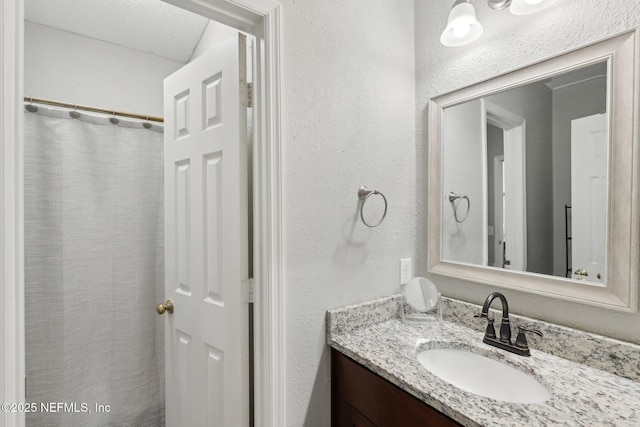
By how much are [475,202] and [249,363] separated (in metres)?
1.16

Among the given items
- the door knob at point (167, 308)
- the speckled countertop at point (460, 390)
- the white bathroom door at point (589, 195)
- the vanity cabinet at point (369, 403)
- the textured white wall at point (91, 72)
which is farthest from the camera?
the textured white wall at point (91, 72)

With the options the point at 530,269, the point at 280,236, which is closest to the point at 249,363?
the point at 280,236

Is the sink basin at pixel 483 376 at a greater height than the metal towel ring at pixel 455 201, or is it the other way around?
the metal towel ring at pixel 455 201

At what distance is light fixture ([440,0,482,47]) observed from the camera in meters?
1.14

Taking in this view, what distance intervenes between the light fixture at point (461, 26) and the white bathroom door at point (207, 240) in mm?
814

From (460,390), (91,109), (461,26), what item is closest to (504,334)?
(460,390)

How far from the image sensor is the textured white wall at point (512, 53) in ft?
3.12

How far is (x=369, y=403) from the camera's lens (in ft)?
3.36

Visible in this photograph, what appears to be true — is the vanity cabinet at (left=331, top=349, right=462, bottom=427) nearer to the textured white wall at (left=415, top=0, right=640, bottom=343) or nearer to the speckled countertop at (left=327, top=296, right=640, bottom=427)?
the speckled countertop at (left=327, top=296, right=640, bottom=427)

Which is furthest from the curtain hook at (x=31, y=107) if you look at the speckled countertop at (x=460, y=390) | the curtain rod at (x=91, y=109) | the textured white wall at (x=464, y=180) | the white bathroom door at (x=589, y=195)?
the white bathroom door at (x=589, y=195)

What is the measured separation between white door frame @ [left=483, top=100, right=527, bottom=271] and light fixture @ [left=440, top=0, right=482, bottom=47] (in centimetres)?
30

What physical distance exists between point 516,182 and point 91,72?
2.35 meters

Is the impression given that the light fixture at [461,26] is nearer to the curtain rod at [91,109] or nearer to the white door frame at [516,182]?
the white door frame at [516,182]

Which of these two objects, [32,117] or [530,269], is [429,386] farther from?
[32,117]
